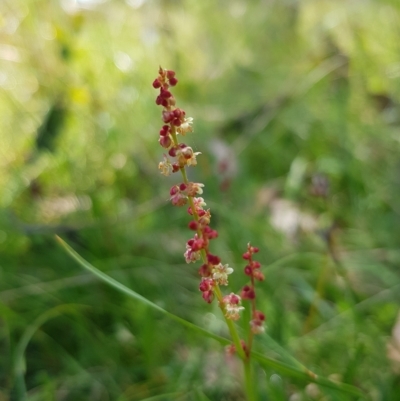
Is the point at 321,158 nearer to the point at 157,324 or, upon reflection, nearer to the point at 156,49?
the point at 157,324

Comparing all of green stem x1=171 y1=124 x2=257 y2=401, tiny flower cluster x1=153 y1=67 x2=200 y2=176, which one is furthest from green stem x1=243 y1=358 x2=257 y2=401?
tiny flower cluster x1=153 y1=67 x2=200 y2=176

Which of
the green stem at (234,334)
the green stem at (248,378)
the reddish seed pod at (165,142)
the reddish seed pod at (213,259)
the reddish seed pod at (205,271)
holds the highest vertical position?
the reddish seed pod at (165,142)

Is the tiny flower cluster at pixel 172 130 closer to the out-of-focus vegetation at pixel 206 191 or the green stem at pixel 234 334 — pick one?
the green stem at pixel 234 334

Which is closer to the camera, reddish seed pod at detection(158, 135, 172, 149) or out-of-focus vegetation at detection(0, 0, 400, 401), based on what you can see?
reddish seed pod at detection(158, 135, 172, 149)

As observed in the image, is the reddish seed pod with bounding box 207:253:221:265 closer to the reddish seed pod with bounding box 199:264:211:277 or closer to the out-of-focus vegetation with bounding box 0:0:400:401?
the reddish seed pod with bounding box 199:264:211:277

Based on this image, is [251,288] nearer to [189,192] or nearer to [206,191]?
[189,192]

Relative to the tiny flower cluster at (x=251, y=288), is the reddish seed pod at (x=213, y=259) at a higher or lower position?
higher

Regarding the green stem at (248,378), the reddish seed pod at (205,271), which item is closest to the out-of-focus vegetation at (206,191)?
A: the green stem at (248,378)

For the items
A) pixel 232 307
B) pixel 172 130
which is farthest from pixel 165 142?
pixel 232 307
